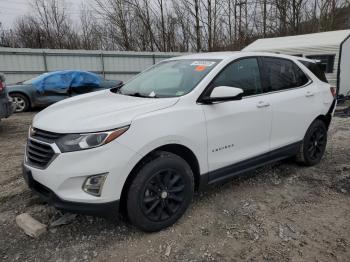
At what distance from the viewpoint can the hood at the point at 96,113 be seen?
283 centimetres

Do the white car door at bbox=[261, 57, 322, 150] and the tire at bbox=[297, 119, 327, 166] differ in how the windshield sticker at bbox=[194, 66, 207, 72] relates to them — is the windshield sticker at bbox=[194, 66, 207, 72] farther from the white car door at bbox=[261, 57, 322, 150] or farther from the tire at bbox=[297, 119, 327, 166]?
the tire at bbox=[297, 119, 327, 166]

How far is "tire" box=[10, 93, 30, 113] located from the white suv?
313 inches

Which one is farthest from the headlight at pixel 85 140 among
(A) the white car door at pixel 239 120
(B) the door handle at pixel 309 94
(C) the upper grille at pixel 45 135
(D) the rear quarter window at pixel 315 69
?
(D) the rear quarter window at pixel 315 69

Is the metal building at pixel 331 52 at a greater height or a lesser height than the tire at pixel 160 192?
greater

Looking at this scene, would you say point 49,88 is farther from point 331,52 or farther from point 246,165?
point 331,52

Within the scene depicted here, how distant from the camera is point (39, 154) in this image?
296cm

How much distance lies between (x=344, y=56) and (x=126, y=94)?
12256 millimetres

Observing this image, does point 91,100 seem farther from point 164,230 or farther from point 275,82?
point 275,82

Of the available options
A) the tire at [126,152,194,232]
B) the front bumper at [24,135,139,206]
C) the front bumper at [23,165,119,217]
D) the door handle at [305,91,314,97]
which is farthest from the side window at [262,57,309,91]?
the front bumper at [23,165,119,217]

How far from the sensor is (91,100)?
3.69 m

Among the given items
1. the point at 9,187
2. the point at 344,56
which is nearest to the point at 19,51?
the point at 9,187

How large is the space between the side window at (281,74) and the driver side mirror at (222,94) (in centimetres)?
93

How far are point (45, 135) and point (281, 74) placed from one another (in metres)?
3.02

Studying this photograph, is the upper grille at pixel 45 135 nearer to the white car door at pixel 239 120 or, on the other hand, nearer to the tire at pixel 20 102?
the white car door at pixel 239 120
